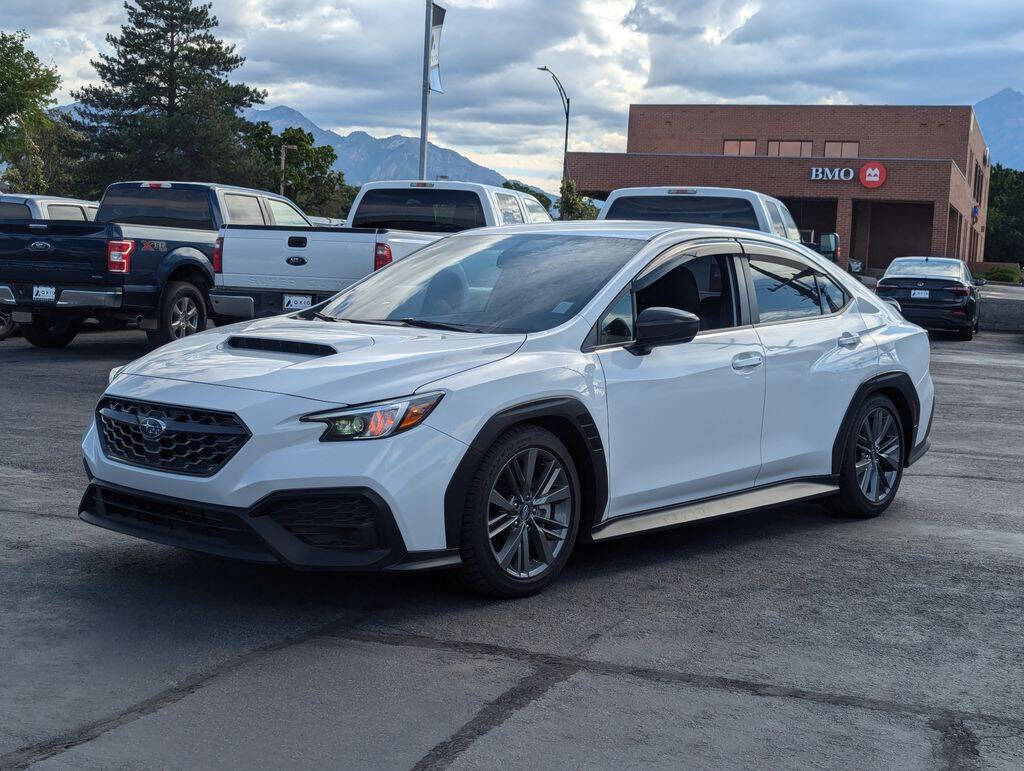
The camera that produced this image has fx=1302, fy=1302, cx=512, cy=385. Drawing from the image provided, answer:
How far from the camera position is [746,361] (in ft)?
21.3

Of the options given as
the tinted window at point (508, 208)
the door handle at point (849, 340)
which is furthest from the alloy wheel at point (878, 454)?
the tinted window at point (508, 208)

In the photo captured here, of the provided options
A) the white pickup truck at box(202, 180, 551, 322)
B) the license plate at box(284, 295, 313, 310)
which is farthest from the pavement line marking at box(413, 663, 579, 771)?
the license plate at box(284, 295, 313, 310)

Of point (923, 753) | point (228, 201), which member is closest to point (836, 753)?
point (923, 753)

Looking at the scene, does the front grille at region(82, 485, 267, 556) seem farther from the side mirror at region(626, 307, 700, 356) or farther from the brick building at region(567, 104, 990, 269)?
the brick building at region(567, 104, 990, 269)

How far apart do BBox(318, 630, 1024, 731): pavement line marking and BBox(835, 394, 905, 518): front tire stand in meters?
2.92

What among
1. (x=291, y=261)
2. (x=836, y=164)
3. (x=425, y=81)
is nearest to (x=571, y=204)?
(x=836, y=164)

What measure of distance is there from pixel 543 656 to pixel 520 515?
82 cm

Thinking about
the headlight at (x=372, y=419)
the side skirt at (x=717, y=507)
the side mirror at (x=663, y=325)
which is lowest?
the side skirt at (x=717, y=507)

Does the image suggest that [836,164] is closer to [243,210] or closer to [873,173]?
[873,173]

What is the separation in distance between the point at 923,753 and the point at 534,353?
237 centimetres

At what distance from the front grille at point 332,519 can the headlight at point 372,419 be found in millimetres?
237

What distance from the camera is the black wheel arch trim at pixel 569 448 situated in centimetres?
514

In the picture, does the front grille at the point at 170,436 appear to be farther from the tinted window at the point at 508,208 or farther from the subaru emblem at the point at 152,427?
the tinted window at the point at 508,208

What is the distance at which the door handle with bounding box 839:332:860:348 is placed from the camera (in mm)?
7207
